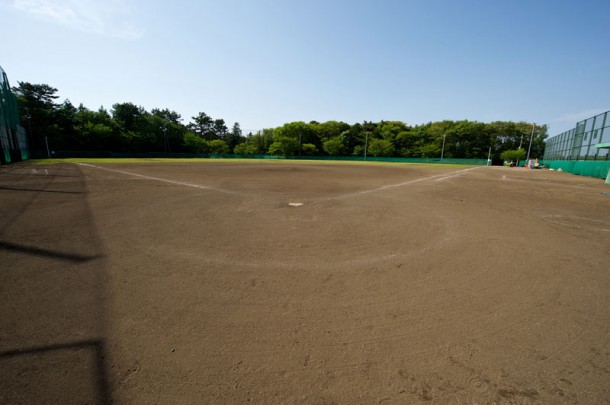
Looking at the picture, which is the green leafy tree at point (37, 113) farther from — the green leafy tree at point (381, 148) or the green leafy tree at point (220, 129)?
the green leafy tree at point (381, 148)

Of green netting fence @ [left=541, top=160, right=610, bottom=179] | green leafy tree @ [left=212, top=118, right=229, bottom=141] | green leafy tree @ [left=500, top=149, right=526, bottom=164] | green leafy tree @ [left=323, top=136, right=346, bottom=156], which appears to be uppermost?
green leafy tree @ [left=212, top=118, right=229, bottom=141]

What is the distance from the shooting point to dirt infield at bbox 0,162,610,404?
1975 millimetres

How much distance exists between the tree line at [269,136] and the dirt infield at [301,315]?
73784mm

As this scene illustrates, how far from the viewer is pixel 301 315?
2.82 m

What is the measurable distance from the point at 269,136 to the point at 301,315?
98.3 meters

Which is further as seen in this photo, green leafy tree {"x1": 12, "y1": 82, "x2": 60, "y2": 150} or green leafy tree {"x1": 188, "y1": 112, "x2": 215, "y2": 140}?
green leafy tree {"x1": 188, "y1": 112, "x2": 215, "y2": 140}

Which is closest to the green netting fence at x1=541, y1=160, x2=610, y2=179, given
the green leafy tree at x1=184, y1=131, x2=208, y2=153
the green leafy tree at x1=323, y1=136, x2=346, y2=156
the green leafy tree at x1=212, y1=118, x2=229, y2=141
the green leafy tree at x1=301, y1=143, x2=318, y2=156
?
the green leafy tree at x1=323, y1=136, x2=346, y2=156

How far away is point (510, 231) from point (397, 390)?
580cm

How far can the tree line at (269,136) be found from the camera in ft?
203

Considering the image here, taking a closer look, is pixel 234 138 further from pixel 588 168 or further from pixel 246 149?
pixel 588 168

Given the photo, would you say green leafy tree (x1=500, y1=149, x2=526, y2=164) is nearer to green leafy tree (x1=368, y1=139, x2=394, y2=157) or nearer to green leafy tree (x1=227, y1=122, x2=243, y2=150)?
green leafy tree (x1=368, y1=139, x2=394, y2=157)

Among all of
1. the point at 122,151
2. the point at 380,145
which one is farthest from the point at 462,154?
the point at 122,151

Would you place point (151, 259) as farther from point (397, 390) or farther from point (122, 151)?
point (122, 151)

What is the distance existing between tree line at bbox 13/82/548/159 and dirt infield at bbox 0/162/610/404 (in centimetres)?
7378
